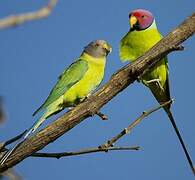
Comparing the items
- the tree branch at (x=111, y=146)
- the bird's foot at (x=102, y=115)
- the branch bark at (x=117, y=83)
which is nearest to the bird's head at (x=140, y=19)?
the branch bark at (x=117, y=83)

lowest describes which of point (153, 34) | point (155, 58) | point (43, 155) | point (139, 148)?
point (139, 148)

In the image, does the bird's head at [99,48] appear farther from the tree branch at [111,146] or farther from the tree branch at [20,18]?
the tree branch at [20,18]

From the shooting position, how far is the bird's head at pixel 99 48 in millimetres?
3861

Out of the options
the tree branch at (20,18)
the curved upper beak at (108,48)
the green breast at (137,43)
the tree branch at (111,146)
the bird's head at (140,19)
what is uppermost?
the bird's head at (140,19)

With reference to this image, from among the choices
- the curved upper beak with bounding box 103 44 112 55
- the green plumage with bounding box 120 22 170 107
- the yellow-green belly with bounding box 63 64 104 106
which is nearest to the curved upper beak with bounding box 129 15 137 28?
the green plumage with bounding box 120 22 170 107

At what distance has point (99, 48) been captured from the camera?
12.9 ft

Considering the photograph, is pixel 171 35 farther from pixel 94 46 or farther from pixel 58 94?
pixel 94 46

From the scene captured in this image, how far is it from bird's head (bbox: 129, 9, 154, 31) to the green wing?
31.9 inches

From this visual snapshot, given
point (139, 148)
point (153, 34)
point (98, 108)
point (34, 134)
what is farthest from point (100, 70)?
point (139, 148)

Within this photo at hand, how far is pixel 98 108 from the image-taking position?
8.07 ft

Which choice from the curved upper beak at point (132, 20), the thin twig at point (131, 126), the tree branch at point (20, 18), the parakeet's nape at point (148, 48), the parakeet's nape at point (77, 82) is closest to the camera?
the tree branch at point (20, 18)

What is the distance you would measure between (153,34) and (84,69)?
90 cm

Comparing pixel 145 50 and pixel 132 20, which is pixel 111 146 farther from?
pixel 132 20

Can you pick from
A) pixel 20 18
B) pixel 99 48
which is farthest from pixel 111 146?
pixel 99 48
